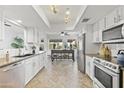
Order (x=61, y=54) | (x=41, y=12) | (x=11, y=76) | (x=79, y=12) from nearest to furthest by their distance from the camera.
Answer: (x=11, y=76), (x=41, y=12), (x=79, y=12), (x=61, y=54)

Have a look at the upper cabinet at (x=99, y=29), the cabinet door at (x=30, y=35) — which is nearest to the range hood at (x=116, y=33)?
the upper cabinet at (x=99, y=29)

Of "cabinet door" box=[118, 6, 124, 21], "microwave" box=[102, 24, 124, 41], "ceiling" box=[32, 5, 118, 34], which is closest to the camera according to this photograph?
"microwave" box=[102, 24, 124, 41]

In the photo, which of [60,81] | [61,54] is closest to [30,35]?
[60,81]

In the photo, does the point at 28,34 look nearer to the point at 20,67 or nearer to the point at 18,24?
the point at 18,24

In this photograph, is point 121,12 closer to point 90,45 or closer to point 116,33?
point 116,33

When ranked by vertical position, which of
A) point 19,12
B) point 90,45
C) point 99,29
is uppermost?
point 19,12

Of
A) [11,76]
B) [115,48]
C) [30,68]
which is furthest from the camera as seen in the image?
[30,68]

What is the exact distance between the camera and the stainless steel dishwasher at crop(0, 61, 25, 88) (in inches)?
110

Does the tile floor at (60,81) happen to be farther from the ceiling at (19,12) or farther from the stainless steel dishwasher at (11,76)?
the ceiling at (19,12)

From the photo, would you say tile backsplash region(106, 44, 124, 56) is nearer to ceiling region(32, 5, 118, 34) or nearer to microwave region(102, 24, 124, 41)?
microwave region(102, 24, 124, 41)

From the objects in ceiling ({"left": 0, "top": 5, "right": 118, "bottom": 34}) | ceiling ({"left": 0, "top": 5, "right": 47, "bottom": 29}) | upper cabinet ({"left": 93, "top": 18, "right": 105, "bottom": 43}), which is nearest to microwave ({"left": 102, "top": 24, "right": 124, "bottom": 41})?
ceiling ({"left": 0, "top": 5, "right": 118, "bottom": 34})

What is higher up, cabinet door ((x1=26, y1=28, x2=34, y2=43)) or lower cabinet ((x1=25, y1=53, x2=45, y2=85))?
cabinet door ((x1=26, y1=28, x2=34, y2=43))

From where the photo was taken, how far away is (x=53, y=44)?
1518cm

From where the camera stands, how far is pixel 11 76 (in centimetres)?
316
